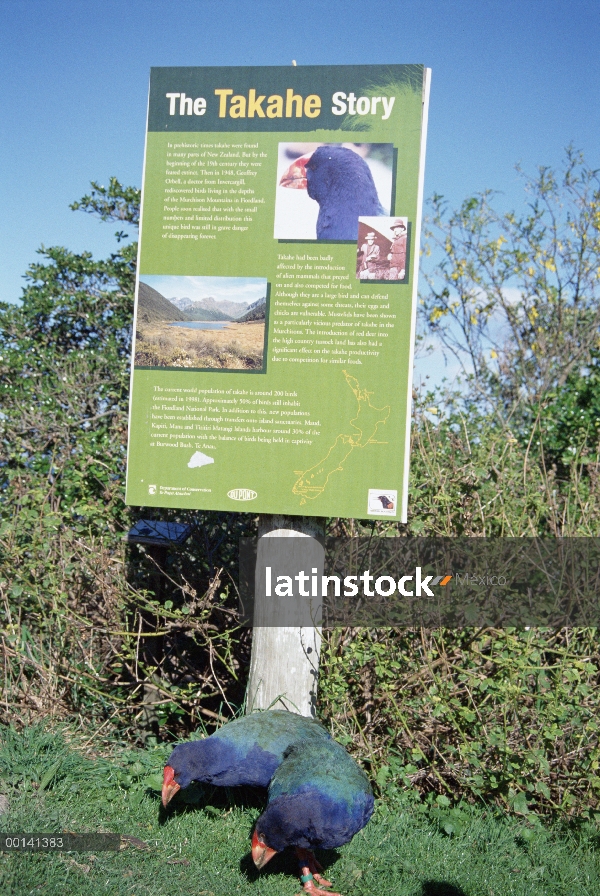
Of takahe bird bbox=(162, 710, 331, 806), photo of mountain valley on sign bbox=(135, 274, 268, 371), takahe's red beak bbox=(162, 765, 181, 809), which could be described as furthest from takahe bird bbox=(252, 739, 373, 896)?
photo of mountain valley on sign bbox=(135, 274, 268, 371)

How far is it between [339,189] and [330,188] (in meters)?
0.04

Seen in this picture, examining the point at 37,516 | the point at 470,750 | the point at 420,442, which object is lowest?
the point at 470,750

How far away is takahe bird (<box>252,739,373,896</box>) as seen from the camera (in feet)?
10.7

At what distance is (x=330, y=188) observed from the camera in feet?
13.0

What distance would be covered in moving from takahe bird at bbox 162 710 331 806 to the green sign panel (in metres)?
1.04

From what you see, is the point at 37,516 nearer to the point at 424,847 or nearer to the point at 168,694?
the point at 168,694

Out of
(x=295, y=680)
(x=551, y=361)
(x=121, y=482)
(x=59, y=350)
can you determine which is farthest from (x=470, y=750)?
(x=551, y=361)

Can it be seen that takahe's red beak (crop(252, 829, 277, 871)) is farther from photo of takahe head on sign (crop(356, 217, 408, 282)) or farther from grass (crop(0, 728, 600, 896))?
photo of takahe head on sign (crop(356, 217, 408, 282))

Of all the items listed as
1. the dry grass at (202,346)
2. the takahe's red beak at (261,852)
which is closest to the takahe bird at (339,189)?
the dry grass at (202,346)

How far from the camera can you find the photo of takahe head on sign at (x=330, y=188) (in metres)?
3.96

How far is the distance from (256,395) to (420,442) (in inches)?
45.1

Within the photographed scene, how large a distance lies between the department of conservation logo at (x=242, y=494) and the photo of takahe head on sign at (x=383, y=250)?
116 centimetres

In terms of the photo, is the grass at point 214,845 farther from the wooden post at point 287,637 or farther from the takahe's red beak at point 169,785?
the wooden post at point 287,637

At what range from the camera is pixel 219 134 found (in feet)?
13.4
